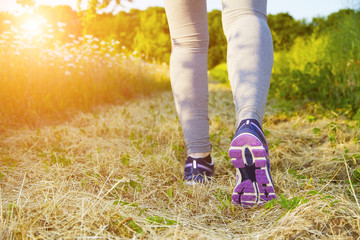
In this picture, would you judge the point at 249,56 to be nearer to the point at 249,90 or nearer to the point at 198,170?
the point at 249,90

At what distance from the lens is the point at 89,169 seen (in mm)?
1461

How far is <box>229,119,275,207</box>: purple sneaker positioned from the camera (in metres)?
0.95

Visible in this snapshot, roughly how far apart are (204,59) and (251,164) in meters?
0.68

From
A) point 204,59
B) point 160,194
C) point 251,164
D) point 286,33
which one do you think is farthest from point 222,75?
point 251,164

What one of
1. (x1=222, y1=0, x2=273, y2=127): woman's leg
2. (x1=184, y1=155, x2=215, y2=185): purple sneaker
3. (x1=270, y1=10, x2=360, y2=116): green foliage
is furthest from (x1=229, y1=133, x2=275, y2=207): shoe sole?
(x1=270, y1=10, x2=360, y2=116): green foliage

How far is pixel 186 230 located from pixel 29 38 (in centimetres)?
424

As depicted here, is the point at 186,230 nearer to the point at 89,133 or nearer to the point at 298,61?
the point at 89,133

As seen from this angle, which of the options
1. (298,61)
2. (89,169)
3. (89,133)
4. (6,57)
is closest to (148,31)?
(298,61)

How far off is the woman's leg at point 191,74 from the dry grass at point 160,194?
245 mm

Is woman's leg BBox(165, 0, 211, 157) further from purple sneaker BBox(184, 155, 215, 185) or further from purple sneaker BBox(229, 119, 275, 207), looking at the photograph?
purple sneaker BBox(229, 119, 275, 207)

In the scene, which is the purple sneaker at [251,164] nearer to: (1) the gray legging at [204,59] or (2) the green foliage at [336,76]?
(1) the gray legging at [204,59]

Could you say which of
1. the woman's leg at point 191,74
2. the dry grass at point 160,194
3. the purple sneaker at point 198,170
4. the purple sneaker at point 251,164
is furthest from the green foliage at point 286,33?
the purple sneaker at point 251,164

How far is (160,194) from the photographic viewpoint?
4.25ft

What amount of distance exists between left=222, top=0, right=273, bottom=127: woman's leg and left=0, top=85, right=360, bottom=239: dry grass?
346 millimetres
